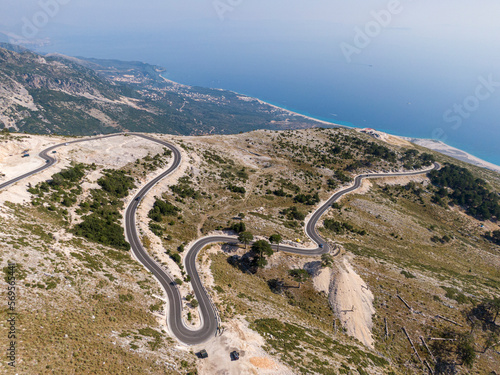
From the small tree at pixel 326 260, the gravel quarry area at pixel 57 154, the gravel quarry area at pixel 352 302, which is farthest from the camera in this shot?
the small tree at pixel 326 260

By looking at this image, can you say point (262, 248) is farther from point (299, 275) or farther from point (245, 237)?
point (299, 275)

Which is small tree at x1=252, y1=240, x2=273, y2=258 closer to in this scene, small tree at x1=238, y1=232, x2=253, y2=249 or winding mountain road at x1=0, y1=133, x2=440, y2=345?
small tree at x1=238, y1=232, x2=253, y2=249

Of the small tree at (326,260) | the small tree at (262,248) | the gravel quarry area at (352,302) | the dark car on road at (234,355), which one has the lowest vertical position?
the dark car on road at (234,355)

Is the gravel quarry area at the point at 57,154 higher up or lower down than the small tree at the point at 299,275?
higher up

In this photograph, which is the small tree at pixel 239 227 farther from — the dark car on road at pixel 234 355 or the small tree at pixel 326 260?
the dark car on road at pixel 234 355

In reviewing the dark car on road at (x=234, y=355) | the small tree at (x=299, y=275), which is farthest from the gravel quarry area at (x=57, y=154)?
the small tree at (x=299, y=275)

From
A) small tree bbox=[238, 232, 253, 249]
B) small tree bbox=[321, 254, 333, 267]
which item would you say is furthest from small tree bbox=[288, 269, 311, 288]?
small tree bbox=[238, 232, 253, 249]

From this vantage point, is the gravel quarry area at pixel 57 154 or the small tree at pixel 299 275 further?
the small tree at pixel 299 275

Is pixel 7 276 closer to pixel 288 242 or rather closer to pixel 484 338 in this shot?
pixel 288 242

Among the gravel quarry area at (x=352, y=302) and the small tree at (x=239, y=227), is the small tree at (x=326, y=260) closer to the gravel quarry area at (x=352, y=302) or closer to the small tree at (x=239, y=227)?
the gravel quarry area at (x=352, y=302)

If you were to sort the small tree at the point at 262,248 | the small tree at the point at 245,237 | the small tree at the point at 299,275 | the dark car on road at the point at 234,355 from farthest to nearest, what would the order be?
1. the small tree at the point at 245,237
2. the small tree at the point at 262,248
3. the small tree at the point at 299,275
4. the dark car on road at the point at 234,355

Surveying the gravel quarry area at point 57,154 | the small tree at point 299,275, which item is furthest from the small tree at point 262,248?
the gravel quarry area at point 57,154

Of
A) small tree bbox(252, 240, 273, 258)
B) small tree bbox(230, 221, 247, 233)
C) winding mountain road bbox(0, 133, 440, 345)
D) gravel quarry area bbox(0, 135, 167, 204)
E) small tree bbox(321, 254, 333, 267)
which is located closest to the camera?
winding mountain road bbox(0, 133, 440, 345)

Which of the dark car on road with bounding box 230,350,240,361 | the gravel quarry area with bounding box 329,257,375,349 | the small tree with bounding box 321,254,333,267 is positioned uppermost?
the small tree with bounding box 321,254,333,267
